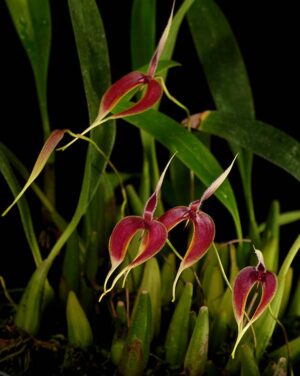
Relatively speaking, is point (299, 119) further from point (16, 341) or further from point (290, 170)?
point (16, 341)

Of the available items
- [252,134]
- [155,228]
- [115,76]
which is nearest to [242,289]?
[155,228]

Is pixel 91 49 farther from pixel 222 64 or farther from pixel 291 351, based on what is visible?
pixel 291 351

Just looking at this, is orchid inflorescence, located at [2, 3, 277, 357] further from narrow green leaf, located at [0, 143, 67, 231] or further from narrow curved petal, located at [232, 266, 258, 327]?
narrow green leaf, located at [0, 143, 67, 231]

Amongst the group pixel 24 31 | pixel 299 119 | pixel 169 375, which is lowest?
pixel 169 375

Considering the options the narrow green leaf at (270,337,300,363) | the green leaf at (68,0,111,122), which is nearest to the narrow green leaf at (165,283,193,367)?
the narrow green leaf at (270,337,300,363)

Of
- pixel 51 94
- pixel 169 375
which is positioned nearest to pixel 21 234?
pixel 51 94
